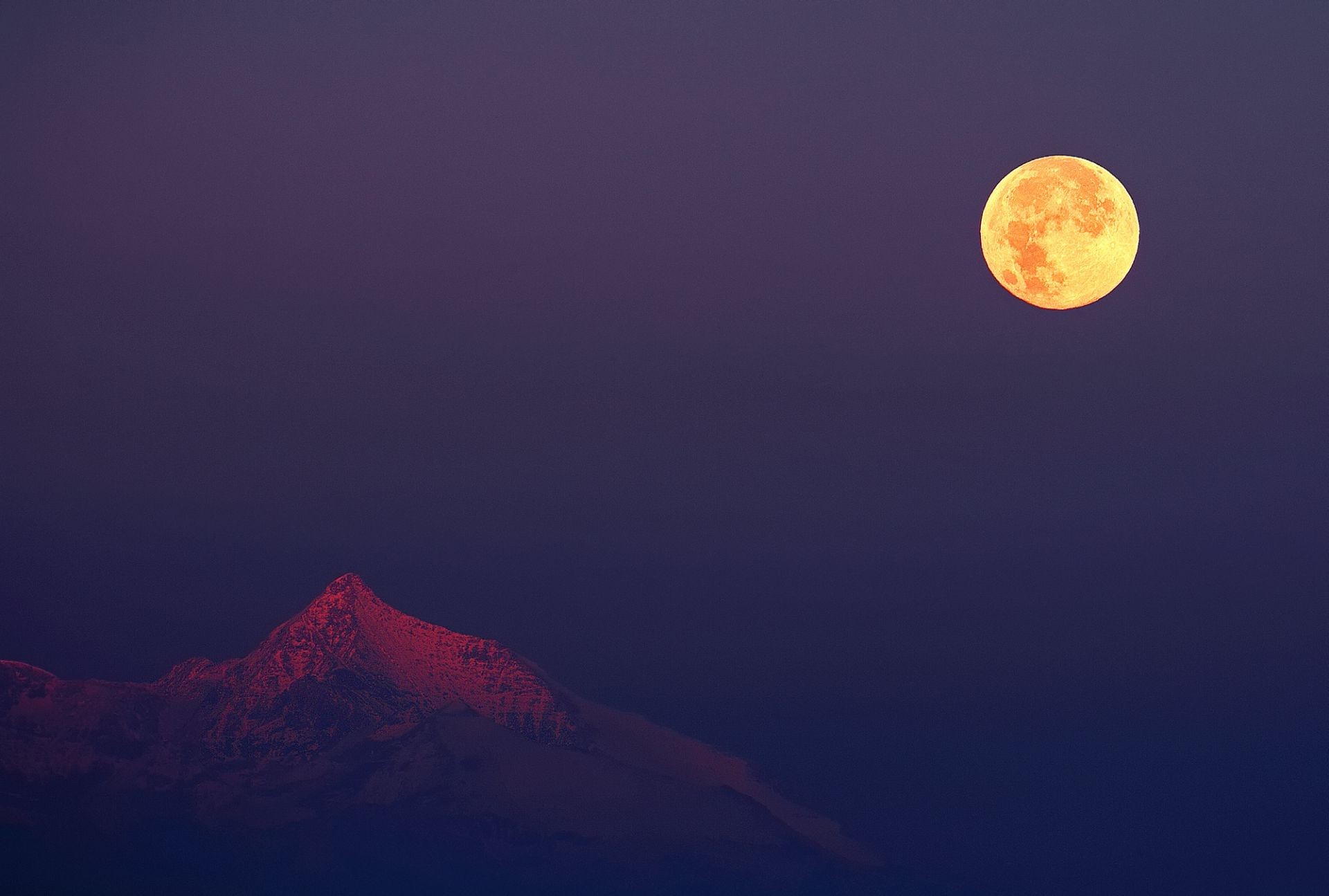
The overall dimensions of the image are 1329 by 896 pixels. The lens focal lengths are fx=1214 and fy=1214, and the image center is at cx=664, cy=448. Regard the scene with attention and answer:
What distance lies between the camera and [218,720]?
261 feet

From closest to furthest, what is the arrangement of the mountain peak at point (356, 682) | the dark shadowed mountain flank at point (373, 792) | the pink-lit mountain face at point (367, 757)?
1. the dark shadowed mountain flank at point (373, 792)
2. the pink-lit mountain face at point (367, 757)
3. the mountain peak at point (356, 682)

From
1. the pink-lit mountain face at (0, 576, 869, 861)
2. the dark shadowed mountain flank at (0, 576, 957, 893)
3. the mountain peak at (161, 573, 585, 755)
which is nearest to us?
the dark shadowed mountain flank at (0, 576, 957, 893)

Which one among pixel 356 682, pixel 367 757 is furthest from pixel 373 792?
pixel 356 682

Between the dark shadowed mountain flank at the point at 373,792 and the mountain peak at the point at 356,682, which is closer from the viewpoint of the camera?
the dark shadowed mountain flank at the point at 373,792

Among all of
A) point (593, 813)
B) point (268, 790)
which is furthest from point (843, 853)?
point (268, 790)

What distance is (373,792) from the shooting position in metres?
74.6

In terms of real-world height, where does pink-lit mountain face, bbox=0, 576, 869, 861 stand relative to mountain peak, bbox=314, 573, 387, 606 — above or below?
below

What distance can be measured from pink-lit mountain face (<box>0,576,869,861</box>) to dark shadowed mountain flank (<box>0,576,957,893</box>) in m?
0.14

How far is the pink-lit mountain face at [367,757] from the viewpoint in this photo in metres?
69.7

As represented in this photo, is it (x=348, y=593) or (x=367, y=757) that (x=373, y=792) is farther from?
(x=348, y=593)

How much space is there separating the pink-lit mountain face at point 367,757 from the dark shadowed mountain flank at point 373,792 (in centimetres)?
14

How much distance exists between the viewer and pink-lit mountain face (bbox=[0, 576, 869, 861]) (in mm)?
69688

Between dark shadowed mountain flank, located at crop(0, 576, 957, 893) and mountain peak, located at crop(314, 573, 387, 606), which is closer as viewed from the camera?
dark shadowed mountain flank, located at crop(0, 576, 957, 893)

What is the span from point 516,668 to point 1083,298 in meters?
73.5
